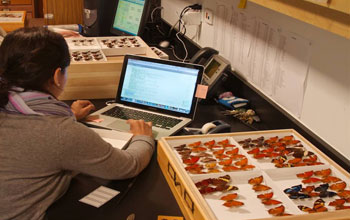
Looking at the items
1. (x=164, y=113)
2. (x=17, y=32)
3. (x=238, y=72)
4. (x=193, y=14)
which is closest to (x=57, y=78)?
(x=17, y=32)

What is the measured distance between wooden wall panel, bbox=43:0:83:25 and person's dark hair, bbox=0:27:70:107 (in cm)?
205

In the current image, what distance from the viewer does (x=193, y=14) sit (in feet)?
7.89

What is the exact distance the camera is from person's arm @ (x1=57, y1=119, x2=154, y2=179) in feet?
3.57

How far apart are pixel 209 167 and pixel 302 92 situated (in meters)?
0.49

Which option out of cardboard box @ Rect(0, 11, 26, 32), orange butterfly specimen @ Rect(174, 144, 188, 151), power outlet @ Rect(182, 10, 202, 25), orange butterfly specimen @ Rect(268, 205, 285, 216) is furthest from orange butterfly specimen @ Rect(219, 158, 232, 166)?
cardboard box @ Rect(0, 11, 26, 32)

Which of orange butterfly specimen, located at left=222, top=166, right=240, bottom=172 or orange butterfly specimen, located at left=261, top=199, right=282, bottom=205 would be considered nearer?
orange butterfly specimen, located at left=261, top=199, right=282, bottom=205

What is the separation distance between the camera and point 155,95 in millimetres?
1743

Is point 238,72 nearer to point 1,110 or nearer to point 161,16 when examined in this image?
point 1,110

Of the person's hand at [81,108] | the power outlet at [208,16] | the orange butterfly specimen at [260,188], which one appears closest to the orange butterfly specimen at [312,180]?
the orange butterfly specimen at [260,188]

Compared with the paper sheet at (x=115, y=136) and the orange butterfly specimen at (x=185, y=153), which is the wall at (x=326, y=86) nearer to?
the orange butterfly specimen at (x=185, y=153)

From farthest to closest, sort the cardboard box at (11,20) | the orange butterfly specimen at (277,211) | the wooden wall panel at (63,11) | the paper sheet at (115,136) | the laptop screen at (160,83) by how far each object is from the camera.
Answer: the wooden wall panel at (63,11), the cardboard box at (11,20), the laptop screen at (160,83), the paper sheet at (115,136), the orange butterfly specimen at (277,211)

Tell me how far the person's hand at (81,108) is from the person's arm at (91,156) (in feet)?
1.44

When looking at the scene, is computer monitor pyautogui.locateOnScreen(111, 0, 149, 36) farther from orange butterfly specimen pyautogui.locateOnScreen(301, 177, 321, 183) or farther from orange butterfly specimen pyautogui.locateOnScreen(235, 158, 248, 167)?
orange butterfly specimen pyautogui.locateOnScreen(301, 177, 321, 183)

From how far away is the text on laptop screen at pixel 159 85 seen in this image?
5.56ft
